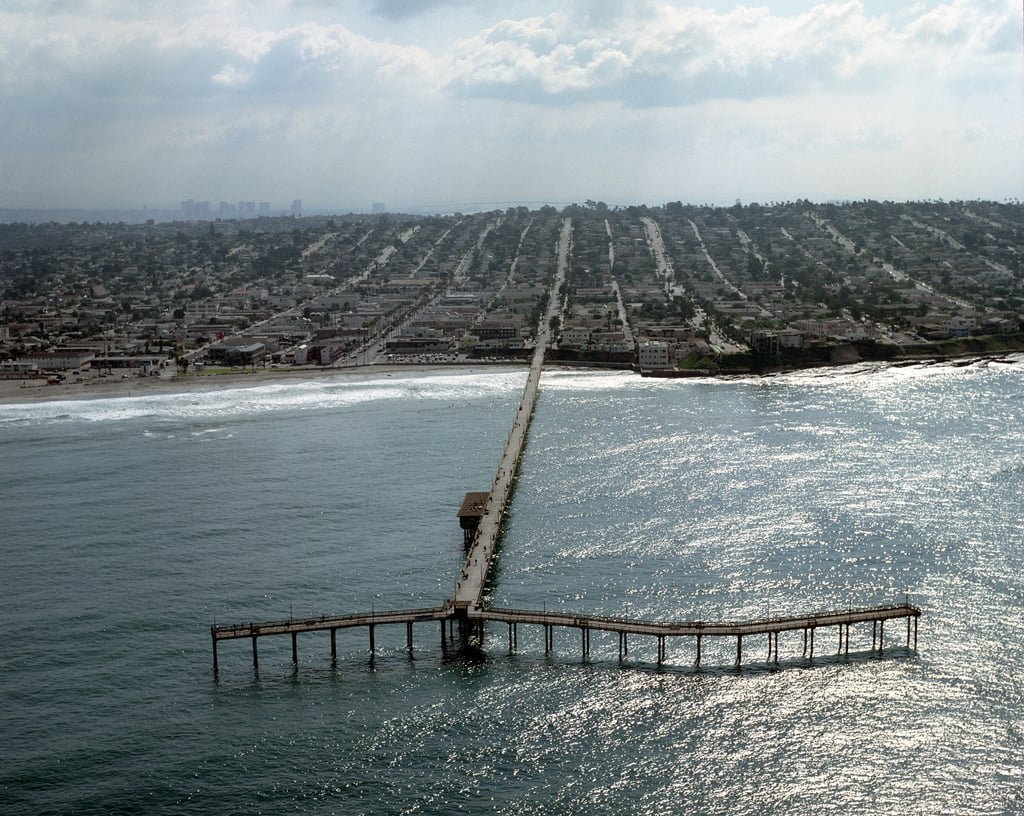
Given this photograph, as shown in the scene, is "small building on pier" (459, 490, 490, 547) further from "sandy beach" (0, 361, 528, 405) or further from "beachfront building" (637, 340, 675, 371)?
"beachfront building" (637, 340, 675, 371)

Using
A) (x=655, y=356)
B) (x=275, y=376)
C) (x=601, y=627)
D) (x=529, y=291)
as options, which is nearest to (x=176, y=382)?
(x=275, y=376)

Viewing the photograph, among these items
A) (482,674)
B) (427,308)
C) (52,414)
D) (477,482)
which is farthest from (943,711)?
(427,308)

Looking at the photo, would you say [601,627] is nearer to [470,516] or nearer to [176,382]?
[470,516]

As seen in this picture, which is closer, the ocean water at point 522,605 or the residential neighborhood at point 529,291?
the ocean water at point 522,605

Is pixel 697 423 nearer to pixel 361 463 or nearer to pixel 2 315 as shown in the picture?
pixel 361 463

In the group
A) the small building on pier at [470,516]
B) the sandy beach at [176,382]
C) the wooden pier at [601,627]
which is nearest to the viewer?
the wooden pier at [601,627]

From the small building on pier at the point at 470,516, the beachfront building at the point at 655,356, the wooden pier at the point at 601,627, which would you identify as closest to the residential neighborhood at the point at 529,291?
the beachfront building at the point at 655,356

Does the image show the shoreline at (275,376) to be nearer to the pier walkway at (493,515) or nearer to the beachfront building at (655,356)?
the beachfront building at (655,356)
